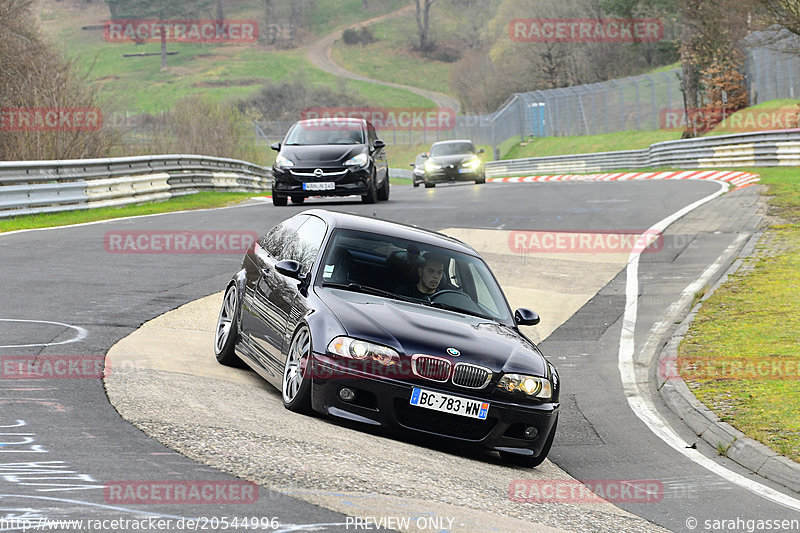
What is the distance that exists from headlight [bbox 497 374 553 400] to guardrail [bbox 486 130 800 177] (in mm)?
29572

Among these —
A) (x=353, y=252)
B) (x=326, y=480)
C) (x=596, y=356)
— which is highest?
(x=353, y=252)

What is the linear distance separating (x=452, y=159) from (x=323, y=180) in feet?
50.5

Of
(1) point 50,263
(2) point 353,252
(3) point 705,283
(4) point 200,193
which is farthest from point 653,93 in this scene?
(2) point 353,252

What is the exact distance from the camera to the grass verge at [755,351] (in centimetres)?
928

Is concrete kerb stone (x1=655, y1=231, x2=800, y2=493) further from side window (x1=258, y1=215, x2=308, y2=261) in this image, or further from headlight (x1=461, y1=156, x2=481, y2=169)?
headlight (x1=461, y1=156, x2=481, y2=169)

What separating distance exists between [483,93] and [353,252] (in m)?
102

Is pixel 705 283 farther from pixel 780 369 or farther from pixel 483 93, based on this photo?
pixel 483 93

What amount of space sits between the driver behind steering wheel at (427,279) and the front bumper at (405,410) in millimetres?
1354

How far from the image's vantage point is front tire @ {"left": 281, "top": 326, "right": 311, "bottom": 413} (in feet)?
25.4

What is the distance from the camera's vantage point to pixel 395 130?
95.1m

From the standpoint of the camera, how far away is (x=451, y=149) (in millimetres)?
39594

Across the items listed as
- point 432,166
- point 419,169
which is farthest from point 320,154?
point 419,169

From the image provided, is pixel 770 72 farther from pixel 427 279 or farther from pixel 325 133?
pixel 427 279

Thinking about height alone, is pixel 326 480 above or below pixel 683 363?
above
